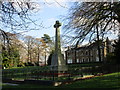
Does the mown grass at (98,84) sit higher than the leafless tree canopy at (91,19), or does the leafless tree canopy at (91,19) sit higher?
the leafless tree canopy at (91,19)

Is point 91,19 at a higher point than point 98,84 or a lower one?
higher

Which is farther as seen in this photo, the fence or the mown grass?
the fence

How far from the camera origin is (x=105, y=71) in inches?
773

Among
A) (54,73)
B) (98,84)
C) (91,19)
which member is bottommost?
(98,84)

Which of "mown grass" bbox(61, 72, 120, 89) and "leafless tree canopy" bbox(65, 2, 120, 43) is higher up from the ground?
"leafless tree canopy" bbox(65, 2, 120, 43)

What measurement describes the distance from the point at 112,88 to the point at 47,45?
1608 inches

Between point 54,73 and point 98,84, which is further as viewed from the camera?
point 54,73

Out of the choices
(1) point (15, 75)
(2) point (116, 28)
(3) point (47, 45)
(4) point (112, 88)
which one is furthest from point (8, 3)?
(3) point (47, 45)

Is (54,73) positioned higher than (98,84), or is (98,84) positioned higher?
(54,73)

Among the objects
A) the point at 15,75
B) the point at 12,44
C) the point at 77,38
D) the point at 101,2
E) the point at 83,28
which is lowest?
the point at 15,75

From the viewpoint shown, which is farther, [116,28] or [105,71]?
[105,71]

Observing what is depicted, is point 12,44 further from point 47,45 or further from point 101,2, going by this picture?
point 47,45

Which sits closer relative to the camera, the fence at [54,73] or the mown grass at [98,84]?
the mown grass at [98,84]

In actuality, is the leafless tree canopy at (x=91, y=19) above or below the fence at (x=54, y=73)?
above
